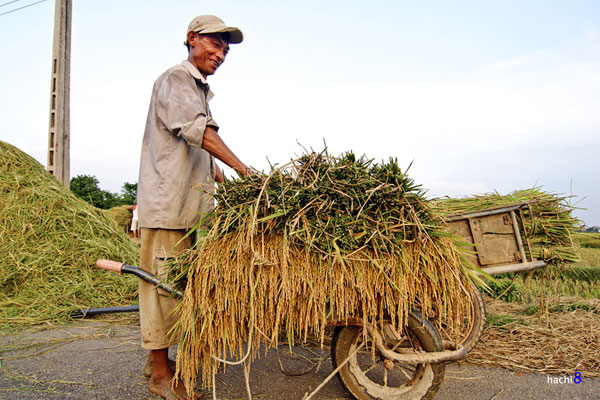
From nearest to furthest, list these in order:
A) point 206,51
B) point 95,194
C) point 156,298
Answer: point 156,298
point 206,51
point 95,194

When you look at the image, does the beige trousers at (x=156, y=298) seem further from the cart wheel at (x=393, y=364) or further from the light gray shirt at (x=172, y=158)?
the cart wheel at (x=393, y=364)

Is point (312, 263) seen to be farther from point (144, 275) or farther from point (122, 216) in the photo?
point (122, 216)

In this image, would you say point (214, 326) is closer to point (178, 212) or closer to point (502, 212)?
point (178, 212)

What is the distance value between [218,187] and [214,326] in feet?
2.21

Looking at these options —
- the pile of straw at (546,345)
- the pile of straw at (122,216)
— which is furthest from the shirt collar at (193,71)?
the pile of straw at (122,216)

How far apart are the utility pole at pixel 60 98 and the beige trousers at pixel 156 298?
5.03m

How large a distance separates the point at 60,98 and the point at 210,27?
5.56 m

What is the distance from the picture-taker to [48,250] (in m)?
4.37

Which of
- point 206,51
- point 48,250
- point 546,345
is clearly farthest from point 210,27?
point 48,250

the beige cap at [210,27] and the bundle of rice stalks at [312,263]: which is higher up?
the beige cap at [210,27]

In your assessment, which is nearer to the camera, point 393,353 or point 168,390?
point 393,353

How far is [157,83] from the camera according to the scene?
2277mm

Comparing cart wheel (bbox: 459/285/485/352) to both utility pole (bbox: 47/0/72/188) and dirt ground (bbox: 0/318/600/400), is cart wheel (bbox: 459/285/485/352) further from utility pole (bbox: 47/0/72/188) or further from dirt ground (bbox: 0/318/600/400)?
utility pole (bbox: 47/0/72/188)

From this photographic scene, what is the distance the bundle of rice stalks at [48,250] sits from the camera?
12.8 feet
